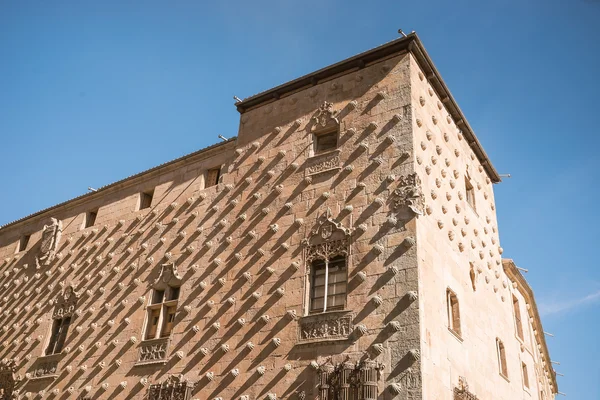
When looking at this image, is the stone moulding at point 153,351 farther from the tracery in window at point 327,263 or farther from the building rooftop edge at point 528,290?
the building rooftop edge at point 528,290

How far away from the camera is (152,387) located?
38.4ft

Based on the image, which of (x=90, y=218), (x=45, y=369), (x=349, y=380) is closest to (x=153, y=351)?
(x=45, y=369)

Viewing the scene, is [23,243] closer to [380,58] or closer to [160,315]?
[160,315]

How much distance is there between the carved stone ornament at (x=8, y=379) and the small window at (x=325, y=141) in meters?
9.37

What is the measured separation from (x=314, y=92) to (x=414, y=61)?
221 centimetres

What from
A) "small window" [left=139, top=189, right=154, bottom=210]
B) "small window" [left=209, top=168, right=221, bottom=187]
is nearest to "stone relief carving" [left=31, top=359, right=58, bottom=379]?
"small window" [left=139, top=189, right=154, bottom=210]

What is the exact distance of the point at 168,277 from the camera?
13.0 metres

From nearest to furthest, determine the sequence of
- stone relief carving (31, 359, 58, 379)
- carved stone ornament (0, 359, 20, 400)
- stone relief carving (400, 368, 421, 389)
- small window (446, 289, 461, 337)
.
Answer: stone relief carving (400, 368, 421, 389)
small window (446, 289, 461, 337)
stone relief carving (31, 359, 58, 379)
carved stone ornament (0, 359, 20, 400)

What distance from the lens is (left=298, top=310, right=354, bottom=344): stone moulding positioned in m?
9.66

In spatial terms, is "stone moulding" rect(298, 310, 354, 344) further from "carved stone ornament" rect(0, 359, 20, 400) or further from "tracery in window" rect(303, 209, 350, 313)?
"carved stone ornament" rect(0, 359, 20, 400)

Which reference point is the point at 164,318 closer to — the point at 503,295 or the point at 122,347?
the point at 122,347

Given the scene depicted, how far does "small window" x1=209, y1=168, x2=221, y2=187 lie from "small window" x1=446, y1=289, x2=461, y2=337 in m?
6.02

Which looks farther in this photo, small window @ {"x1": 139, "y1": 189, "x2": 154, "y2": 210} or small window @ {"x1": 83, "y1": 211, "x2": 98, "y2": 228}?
small window @ {"x1": 83, "y1": 211, "x2": 98, "y2": 228}

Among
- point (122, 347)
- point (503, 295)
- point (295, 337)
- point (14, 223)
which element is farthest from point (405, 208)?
point (14, 223)
